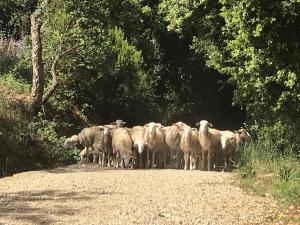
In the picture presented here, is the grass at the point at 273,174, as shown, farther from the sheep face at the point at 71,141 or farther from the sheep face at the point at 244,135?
the sheep face at the point at 71,141

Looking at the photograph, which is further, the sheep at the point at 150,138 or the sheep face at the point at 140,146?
the sheep at the point at 150,138

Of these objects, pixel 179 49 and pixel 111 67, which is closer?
pixel 111 67

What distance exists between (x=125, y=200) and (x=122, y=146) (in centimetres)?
644

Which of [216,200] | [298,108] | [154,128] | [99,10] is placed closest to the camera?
[216,200]

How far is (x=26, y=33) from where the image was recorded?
71.9ft

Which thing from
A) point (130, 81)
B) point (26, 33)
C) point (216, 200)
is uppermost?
point (26, 33)

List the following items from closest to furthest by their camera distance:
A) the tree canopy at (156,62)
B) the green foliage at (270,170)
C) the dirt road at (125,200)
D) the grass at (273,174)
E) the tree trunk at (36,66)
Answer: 1. the dirt road at (125,200)
2. the grass at (273,174)
3. the tree canopy at (156,62)
4. the green foliage at (270,170)
5. the tree trunk at (36,66)

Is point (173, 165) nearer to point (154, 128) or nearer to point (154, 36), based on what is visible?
point (154, 128)

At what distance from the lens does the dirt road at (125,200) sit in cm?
940

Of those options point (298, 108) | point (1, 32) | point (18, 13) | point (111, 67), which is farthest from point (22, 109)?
point (298, 108)

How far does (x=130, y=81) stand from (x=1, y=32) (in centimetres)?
636

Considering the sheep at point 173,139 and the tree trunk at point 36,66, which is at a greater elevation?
the tree trunk at point 36,66

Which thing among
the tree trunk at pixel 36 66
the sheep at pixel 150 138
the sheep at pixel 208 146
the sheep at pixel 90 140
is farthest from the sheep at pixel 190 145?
the tree trunk at pixel 36 66

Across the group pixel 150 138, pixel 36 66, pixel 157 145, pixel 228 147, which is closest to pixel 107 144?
pixel 150 138
